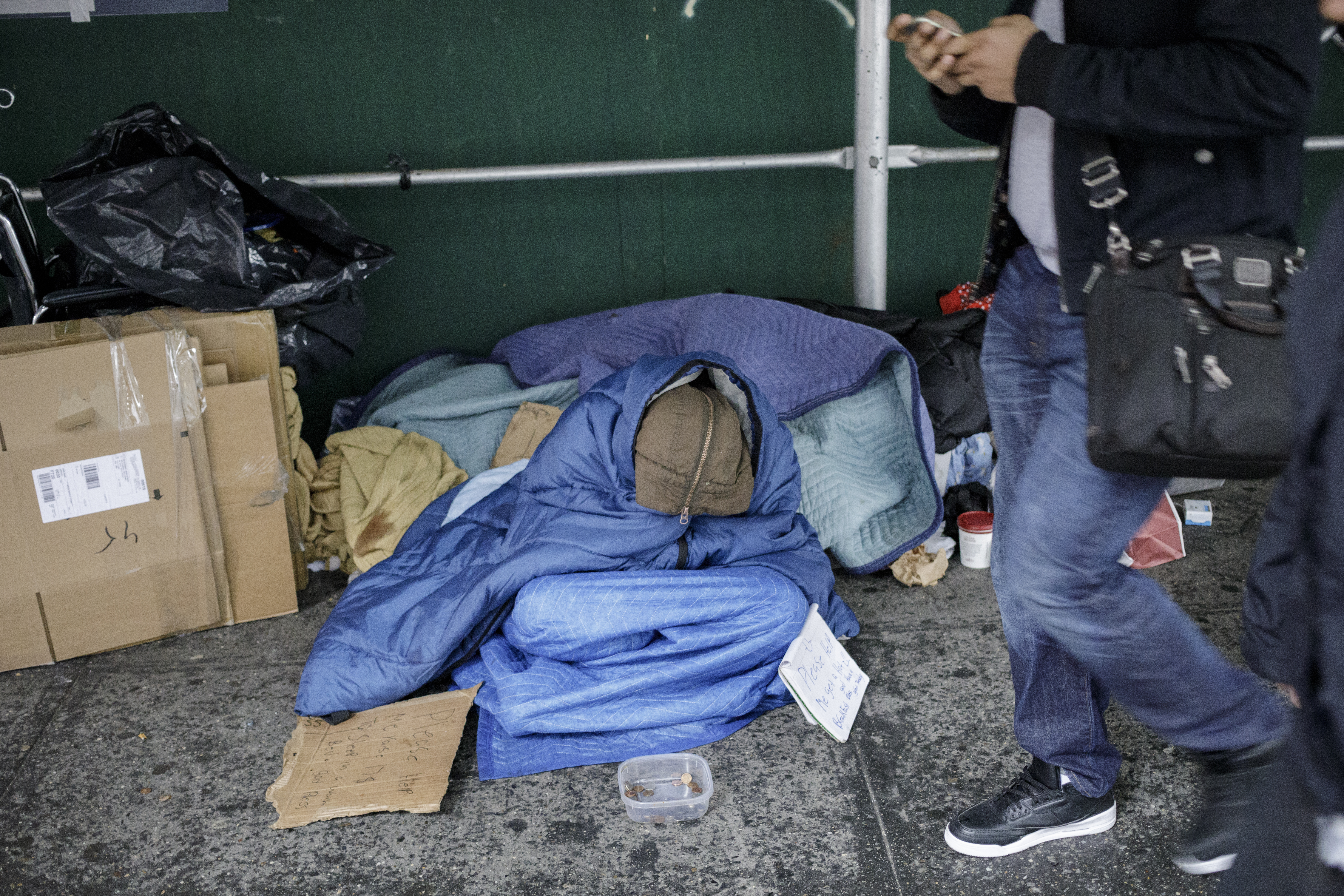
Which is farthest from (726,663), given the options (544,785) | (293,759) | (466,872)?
(293,759)

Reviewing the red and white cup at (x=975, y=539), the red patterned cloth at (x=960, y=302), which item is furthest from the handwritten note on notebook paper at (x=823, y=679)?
the red patterned cloth at (x=960, y=302)

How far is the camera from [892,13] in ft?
11.3

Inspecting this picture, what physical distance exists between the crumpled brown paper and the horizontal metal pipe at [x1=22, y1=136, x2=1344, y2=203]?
115 centimetres

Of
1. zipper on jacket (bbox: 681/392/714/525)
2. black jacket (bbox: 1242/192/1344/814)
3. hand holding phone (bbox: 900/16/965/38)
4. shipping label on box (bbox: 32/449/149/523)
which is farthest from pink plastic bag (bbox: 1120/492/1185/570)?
shipping label on box (bbox: 32/449/149/523)

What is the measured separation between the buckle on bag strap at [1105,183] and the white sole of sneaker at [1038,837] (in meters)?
1.03

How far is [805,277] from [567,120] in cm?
96

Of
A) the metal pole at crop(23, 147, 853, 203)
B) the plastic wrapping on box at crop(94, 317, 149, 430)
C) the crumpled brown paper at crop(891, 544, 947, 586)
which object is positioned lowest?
the crumpled brown paper at crop(891, 544, 947, 586)

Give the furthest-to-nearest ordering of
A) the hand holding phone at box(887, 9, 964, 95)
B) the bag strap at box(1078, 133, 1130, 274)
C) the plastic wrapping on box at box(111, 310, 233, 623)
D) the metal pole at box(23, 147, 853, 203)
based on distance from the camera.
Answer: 1. the metal pole at box(23, 147, 853, 203)
2. the plastic wrapping on box at box(111, 310, 233, 623)
3. the hand holding phone at box(887, 9, 964, 95)
4. the bag strap at box(1078, 133, 1130, 274)

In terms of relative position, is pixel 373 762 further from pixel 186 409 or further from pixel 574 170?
pixel 574 170

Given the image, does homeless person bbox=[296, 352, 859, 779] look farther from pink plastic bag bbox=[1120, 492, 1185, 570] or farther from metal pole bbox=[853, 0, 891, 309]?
metal pole bbox=[853, 0, 891, 309]

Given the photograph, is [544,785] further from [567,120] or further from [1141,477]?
[567,120]

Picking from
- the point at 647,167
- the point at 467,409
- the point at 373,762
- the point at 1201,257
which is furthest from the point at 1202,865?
the point at 647,167

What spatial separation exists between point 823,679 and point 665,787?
0.40 metres

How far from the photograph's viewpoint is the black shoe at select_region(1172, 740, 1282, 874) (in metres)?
1.40
